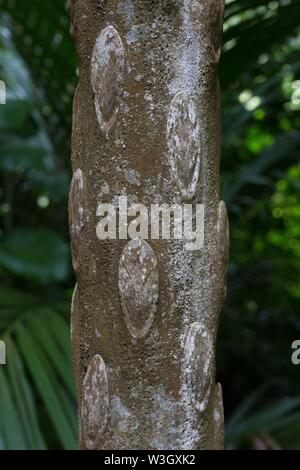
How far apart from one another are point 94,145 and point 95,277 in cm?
8

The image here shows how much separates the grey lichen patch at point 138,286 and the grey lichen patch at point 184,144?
4 cm

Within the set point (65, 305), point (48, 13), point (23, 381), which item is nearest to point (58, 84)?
point (48, 13)

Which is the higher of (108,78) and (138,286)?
(108,78)

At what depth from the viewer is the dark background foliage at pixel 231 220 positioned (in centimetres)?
87

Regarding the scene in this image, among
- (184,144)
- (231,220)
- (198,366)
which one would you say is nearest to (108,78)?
(184,144)

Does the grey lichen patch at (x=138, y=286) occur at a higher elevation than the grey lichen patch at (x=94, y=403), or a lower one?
higher

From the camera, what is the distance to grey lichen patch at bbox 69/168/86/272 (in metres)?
0.40

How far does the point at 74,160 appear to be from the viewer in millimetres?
424

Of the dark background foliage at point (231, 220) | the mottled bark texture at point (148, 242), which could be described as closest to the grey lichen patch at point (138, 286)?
the mottled bark texture at point (148, 242)

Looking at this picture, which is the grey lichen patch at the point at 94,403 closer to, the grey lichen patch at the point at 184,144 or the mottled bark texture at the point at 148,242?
the mottled bark texture at the point at 148,242

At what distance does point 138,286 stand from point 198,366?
6 cm

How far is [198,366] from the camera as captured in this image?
0.39 meters

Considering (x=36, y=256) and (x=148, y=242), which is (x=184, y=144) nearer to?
(x=148, y=242)

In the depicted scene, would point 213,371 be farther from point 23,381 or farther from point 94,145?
point 23,381
